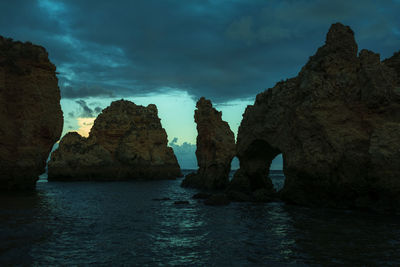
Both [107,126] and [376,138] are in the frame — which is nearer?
[376,138]

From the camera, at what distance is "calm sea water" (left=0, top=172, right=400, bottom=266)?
12258 mm

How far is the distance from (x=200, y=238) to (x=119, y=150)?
77.6 metres

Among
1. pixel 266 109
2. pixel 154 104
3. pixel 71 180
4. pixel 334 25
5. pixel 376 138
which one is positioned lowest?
pixel 71 180

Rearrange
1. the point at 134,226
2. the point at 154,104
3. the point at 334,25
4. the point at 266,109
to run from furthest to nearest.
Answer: the point at 154,104 < the point at 266,109 < the point at 334,25 < the point at 134,226

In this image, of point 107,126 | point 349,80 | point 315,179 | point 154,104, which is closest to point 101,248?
point 315,179

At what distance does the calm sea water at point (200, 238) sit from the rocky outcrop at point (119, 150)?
2340 inches

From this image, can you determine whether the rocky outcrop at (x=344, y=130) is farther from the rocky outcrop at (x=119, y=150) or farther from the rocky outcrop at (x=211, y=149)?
the rocky outcrop at (x=119, y=150)

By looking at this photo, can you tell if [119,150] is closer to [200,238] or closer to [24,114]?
[24,114]

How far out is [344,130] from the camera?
Answer: 2353 cm

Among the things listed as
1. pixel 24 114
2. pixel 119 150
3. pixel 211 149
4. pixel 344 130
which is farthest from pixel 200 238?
pixel 119 150

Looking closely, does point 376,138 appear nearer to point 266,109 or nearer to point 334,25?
point 334,25

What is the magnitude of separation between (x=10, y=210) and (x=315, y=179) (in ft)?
75.1

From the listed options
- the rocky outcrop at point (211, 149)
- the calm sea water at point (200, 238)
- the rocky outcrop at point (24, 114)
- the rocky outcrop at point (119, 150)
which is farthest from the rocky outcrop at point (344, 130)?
the rocky outcrop at point (119, 150)

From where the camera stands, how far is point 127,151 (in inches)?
3462
